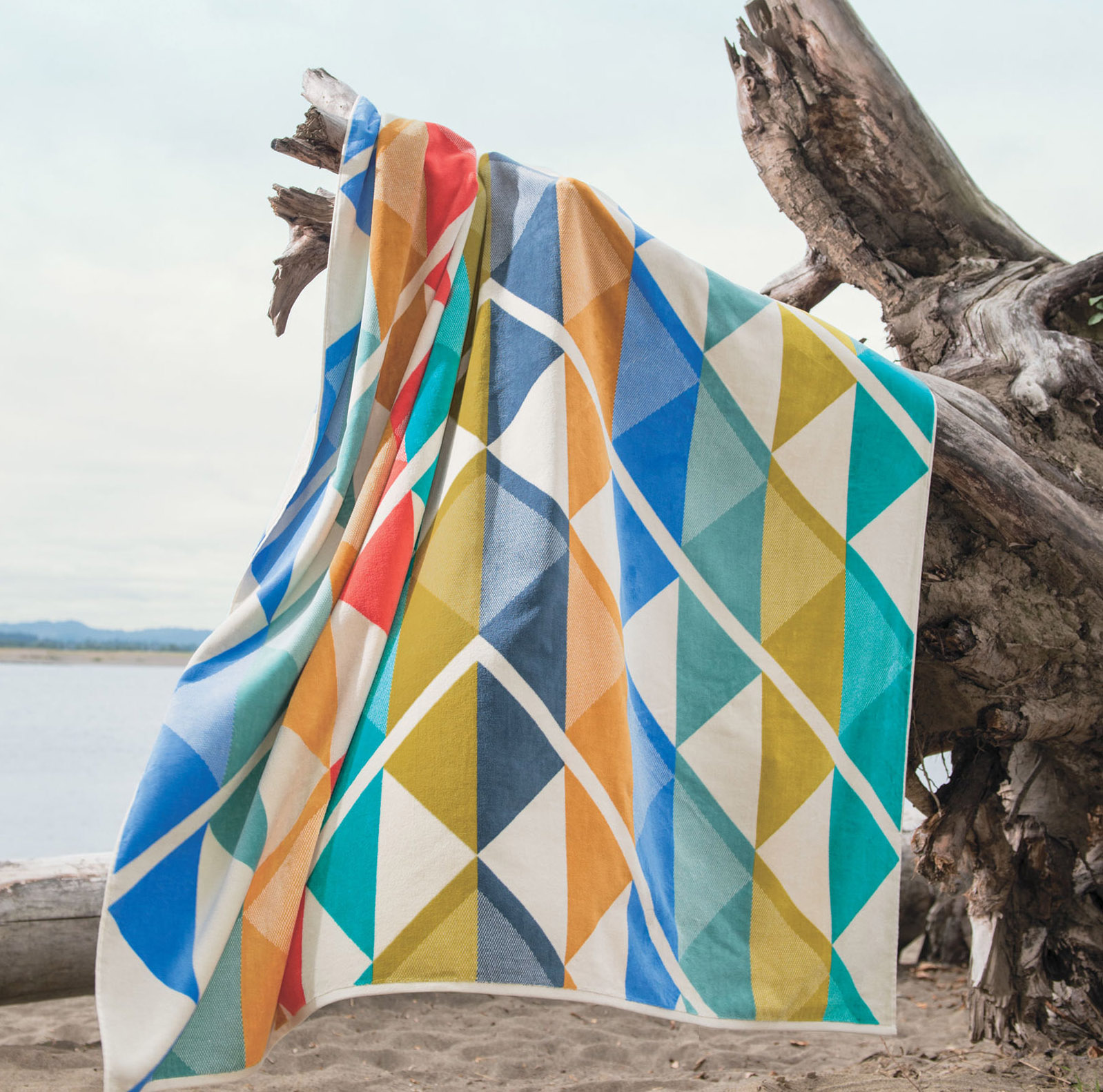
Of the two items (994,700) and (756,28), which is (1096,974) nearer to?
(994,700)

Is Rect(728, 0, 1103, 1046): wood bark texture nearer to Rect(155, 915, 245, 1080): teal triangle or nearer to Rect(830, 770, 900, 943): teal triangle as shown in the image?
Rect(830, 770, 900, 943): teal triangle

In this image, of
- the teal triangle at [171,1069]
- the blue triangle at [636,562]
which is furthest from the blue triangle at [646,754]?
the teal triangle at [171,1069]

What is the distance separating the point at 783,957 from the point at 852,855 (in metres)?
0.21

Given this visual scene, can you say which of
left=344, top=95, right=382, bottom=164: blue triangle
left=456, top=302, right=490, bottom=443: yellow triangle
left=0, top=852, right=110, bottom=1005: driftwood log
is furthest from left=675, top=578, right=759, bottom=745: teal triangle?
left=0, top=852, right=110, bottom=1005: driftwood log

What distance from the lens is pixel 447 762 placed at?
1.14m

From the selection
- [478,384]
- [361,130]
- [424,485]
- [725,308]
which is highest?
[361,130]

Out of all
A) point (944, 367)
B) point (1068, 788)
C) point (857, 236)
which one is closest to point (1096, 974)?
point (1068, 788)

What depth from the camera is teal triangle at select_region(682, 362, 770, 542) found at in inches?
60.3

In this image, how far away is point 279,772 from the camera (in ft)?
3.74

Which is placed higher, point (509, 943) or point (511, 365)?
point (511, 365)

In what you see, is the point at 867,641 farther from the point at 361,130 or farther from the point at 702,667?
the point at 361,130

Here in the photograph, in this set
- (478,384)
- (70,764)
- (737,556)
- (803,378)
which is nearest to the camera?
(478,384)

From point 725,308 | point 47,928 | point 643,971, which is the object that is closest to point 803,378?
point 725,308

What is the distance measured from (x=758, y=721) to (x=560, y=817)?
456 millimetres
